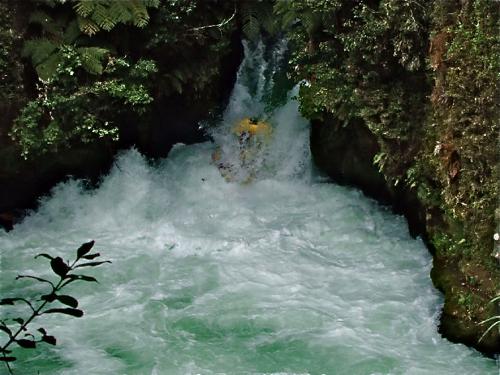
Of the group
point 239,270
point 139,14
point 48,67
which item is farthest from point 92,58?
point 239,270

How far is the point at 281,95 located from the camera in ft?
32.5

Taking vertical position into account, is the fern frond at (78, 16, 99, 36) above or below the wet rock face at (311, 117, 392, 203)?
above

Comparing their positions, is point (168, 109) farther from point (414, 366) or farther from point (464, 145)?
point (414, 366)

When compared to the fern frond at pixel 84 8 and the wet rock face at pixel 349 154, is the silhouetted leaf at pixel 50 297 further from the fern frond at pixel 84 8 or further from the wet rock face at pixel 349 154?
the fern frond at pixel 84 8

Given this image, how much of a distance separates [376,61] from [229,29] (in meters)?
2.86

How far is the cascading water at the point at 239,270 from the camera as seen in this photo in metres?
5.75

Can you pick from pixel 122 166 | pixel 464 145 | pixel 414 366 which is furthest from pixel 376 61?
pixel 122 166

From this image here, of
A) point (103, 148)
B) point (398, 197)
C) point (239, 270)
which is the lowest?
point (239, 270)

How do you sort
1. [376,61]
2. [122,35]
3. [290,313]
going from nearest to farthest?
[290,313] < [376,61] < [122,35]

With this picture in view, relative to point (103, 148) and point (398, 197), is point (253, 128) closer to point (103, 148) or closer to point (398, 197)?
point (103, 148)

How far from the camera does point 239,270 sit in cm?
723

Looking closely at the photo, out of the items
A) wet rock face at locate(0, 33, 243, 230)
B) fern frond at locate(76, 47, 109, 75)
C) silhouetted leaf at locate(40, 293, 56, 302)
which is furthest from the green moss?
silhouetted leaf at locate(40, 293, 56, 302)

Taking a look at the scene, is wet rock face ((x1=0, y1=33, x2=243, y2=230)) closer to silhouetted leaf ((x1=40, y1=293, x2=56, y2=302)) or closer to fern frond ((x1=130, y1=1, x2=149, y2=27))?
fern frond ((x1=130, y1=1, x2=149, y2=27))

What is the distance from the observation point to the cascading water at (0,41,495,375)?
575cm
